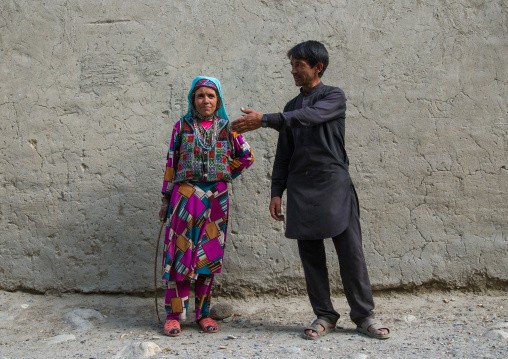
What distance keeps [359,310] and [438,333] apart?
0.50 metres

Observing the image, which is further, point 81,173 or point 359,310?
point 81,173

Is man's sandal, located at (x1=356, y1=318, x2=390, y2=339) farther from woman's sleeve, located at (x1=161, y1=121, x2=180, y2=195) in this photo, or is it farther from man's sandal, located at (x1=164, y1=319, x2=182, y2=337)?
woman's sleeve, located at (x1=161, y1=121, x2=180, y2=195)

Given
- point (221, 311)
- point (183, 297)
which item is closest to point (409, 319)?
point (221, 311)

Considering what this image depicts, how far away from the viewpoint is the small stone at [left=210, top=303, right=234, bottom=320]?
3375 mm

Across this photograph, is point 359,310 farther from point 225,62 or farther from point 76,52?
point 76,52

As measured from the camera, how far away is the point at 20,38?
3.65m

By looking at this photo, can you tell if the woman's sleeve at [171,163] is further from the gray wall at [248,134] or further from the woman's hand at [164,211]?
the gray wall at [248,134]

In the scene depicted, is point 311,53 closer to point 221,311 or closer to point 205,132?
point 205,132

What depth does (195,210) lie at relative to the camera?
3031 mm

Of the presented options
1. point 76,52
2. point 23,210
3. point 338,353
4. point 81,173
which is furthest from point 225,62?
point 338,353

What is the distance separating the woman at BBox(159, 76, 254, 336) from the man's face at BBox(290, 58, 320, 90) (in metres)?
0.54

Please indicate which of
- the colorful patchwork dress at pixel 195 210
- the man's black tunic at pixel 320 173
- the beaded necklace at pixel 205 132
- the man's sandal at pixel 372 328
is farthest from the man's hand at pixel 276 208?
the man's sandal at pixel 372 328

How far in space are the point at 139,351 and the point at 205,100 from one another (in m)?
1.48

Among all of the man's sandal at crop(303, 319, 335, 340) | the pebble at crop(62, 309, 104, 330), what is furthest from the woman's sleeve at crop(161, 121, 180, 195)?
the man's sandal at crop(303, 319, 335, 340)
